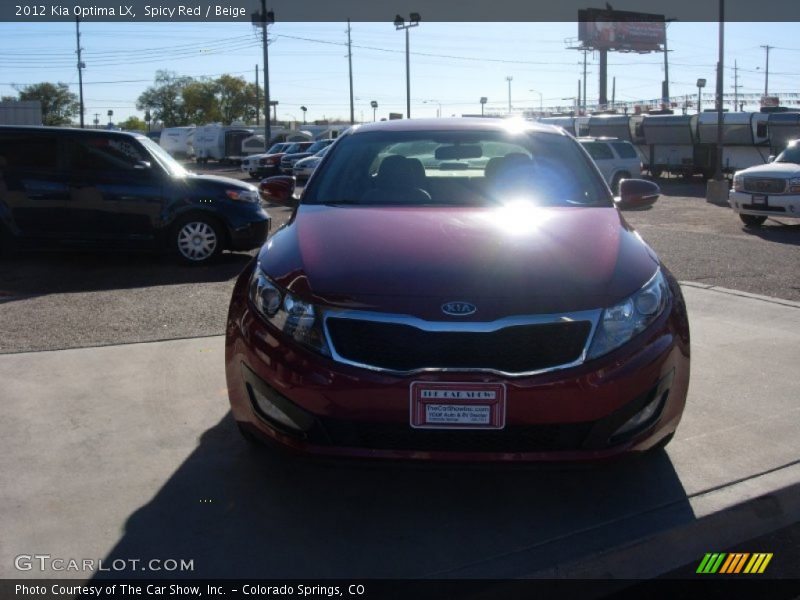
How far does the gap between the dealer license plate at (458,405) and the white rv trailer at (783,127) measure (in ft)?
90.9

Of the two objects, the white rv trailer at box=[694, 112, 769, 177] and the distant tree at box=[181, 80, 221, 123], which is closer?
the white rv trailer at box=[694, 112, 769, 177]

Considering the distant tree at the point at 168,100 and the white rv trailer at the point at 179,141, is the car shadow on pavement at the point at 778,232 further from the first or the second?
the distant tree at the point at 168,100

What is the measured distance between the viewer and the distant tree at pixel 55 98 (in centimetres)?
8744

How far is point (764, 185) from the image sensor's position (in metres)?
15.2

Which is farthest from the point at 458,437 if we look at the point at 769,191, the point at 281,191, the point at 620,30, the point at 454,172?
the point at 620,30

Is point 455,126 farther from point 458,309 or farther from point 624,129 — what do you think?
point 624,129

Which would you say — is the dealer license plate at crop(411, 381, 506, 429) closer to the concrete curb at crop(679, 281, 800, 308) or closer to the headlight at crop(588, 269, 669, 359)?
the headlight at crop(588, 269, 669, 359)

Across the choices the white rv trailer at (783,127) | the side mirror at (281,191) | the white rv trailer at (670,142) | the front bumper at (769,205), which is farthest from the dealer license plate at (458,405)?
the white rv trailer at (670,142)

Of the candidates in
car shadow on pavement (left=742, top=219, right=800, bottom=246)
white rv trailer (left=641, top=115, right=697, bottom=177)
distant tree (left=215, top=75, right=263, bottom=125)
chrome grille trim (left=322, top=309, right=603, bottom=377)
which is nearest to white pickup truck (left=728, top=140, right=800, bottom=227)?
car shadow on pavement (left=742, top=219, right=800, bottom=246)

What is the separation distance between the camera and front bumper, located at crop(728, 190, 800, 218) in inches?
580

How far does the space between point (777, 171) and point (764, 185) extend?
321 mm

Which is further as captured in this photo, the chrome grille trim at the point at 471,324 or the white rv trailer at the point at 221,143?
the white rv trailer at the point at 221,143

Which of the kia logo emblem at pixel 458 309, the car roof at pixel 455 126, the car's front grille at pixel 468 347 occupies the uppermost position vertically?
the car roof at pixel 455 126

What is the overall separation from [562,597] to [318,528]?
0.96 metres
